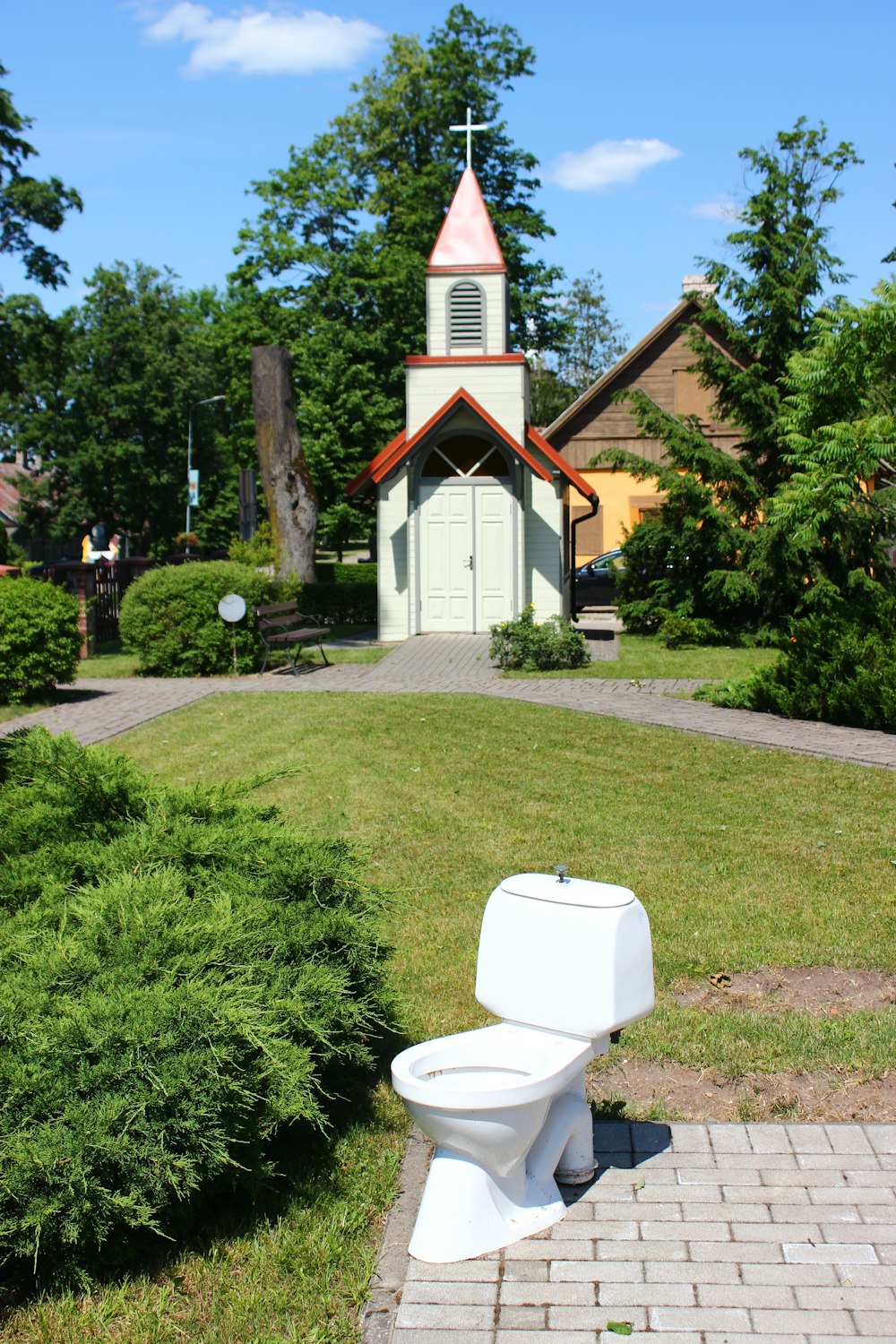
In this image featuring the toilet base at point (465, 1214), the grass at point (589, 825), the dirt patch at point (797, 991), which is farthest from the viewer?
the grass at point (589, 825)

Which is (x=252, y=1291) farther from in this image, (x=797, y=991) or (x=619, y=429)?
(x=619, y=429)

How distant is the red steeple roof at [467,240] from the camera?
23797 mm

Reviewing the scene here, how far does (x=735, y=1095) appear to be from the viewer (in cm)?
470

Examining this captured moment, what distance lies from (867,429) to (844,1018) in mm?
7722

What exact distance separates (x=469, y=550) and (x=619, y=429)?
1520 centimetres

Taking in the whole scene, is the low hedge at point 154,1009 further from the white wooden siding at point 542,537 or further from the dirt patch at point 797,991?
the white wooden siding at point 542,537

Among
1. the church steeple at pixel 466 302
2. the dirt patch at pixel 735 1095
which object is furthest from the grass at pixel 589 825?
the church steeple at pixel 466 302

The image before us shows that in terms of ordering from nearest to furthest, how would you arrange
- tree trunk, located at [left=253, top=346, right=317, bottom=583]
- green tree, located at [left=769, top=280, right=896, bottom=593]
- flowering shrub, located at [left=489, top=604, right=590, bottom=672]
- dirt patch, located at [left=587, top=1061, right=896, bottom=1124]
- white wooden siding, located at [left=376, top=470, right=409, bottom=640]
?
dirt patch, located at [left=587, top=1061, right=896, bottom=1124]
green tree, located at [left=769, top=280, right=896, bottom=593]
flowering shrub, located at [left=489, top=604, right=590, bottom=672]
white wooden siding, located at [left=376, top=470, right=409, bottom=640]
tree trunk, located at [left=253, top=346, right=317, bottom=583]

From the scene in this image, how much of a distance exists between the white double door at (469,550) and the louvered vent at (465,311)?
3181 mm

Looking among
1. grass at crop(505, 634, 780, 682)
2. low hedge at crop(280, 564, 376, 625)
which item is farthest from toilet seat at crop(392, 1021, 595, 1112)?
low hedge at crop(280, 564, 376, 625)

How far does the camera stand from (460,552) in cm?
2294

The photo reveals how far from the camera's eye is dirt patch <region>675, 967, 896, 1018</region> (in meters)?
5.52

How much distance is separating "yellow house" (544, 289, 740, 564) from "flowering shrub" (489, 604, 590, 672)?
58.6 ft

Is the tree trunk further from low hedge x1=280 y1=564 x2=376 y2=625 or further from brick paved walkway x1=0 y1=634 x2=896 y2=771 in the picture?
brick paved walkway x1=0 y1=634 x2=896 y2=771
